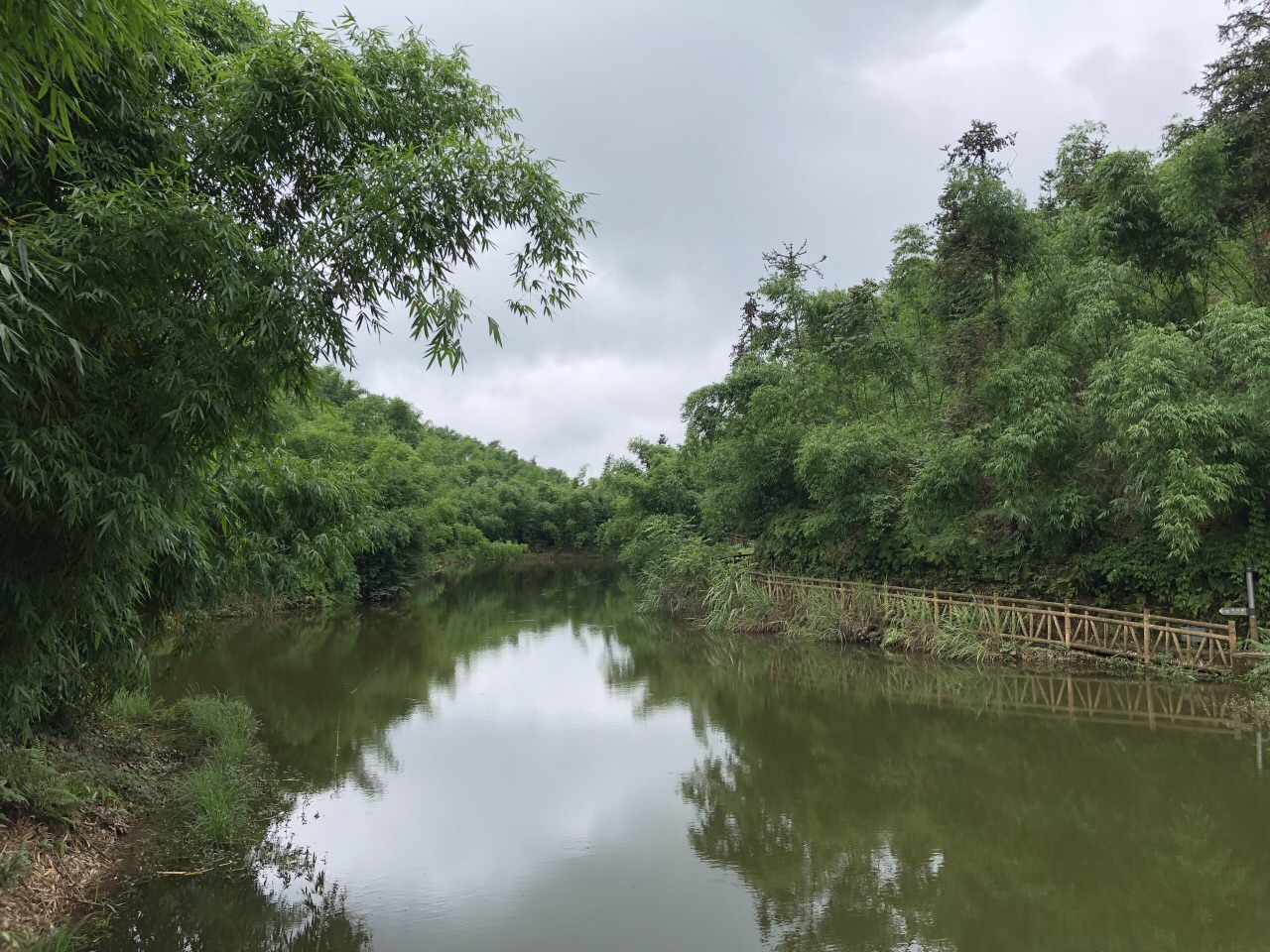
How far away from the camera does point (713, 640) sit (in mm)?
17250

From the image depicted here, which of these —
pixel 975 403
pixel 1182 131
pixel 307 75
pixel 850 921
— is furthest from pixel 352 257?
pixel 1182 131

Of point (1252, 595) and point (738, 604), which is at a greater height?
point (738, 604)

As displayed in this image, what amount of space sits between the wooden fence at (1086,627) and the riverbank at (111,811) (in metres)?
11.4

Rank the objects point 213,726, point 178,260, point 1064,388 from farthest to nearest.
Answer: point 1064,388 < point 213,726 < point 178,260

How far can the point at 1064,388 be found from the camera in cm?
1227

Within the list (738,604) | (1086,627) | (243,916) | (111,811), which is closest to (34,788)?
(111,811)

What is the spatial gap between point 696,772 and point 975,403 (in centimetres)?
897

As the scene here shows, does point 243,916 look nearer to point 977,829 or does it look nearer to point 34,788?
point 34,788

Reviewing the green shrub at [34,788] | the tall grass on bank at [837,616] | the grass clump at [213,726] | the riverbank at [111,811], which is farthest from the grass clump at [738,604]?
the green shrub at [34,788]

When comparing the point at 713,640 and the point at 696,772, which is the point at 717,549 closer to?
the point at 713,640

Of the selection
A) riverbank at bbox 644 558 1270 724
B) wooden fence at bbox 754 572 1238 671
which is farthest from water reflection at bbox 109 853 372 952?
wooden fence at bbox 754 572 1238 671

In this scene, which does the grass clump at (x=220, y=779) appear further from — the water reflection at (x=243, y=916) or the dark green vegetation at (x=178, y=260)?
the dark green vegetation at (x=178, y=260)

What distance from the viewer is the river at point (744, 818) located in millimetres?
4867

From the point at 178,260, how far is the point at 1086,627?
1329 centimetres
